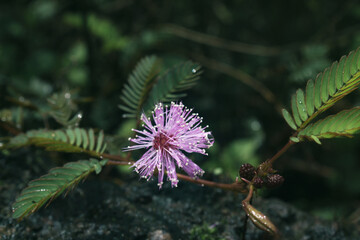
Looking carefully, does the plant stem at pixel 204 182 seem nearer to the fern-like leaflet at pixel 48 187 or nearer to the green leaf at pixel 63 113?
the fern-like leaflet at pixel 48 187

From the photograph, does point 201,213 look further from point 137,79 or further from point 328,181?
point 328,181

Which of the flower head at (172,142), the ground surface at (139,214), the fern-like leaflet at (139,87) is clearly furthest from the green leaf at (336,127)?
the fern-like leaflet at (139,87)

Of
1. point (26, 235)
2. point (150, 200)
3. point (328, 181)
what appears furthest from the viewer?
point (328, 181)

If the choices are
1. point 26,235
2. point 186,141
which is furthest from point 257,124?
point 26,235

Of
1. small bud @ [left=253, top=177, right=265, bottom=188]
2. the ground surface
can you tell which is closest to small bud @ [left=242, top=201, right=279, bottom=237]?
small bud @ [left=253, top=177, right=265, bottom=188]

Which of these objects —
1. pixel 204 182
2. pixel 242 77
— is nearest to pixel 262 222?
pixel 204 182

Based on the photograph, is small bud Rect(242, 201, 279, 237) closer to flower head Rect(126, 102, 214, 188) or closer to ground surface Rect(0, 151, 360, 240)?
flower head Rect(126, 102, 214, 188)

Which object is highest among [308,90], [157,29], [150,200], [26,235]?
[157,29]
